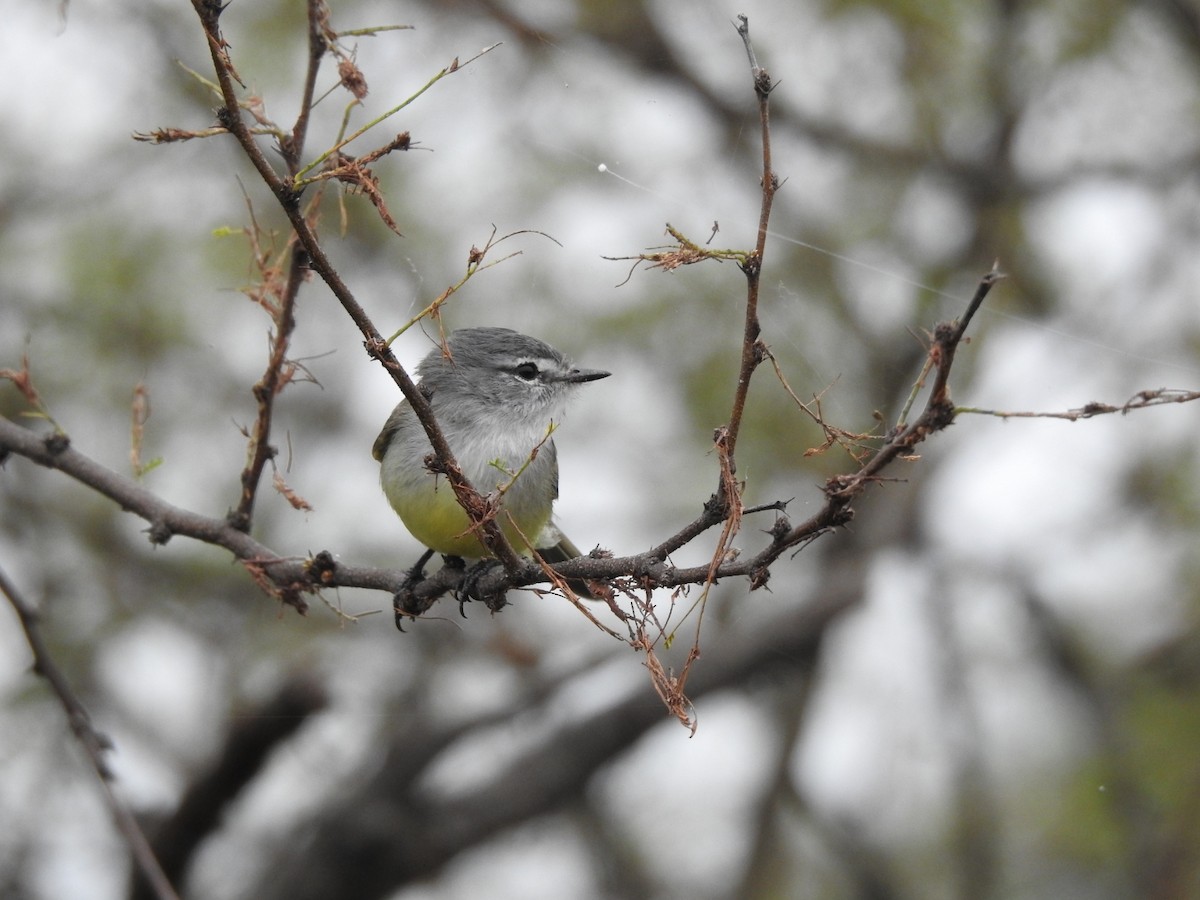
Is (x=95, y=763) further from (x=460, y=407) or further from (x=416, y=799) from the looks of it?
(x=416, y=799)

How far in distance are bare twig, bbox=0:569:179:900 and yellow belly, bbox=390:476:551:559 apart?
1.18 m

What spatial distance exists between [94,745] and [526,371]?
2209 millimetres

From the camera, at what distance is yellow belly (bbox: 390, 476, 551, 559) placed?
3809 mm

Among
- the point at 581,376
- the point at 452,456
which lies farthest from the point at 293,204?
the point at 581,376

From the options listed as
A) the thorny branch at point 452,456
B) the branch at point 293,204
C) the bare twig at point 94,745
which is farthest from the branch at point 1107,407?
the bare twig at point 94,745

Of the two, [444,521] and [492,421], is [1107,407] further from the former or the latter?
[492,421]

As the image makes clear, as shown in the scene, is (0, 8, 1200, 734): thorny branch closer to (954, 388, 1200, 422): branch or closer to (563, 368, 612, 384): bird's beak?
(954, 388, 1200, 422): branch

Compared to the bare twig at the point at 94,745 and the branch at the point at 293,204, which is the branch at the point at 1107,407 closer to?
Answer: the branch at the point at 293,204

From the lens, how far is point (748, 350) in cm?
207

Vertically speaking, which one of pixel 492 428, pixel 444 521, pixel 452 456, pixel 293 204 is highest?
pixel 492 428

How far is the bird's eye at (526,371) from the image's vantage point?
4.49 metres

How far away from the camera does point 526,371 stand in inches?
177

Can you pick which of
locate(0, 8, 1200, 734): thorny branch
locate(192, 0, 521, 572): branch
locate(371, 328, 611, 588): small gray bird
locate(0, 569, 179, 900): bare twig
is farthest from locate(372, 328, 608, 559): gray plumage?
locate(192, 0, 521, 572): branch

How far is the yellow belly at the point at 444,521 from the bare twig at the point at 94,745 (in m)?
1.18
